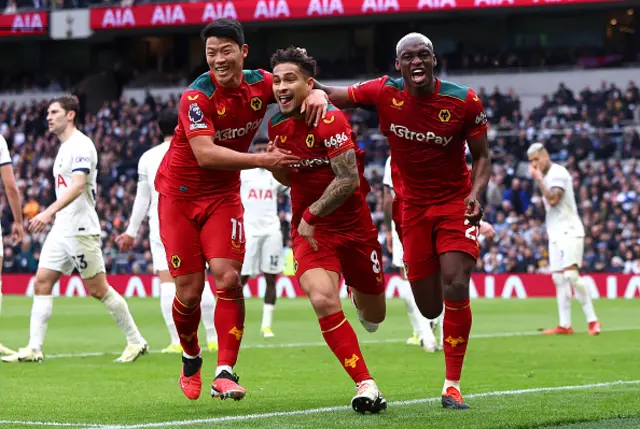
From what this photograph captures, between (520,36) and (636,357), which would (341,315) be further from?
(520,36)

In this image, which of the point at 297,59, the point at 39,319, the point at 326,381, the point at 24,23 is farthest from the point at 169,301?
the point at 24,23

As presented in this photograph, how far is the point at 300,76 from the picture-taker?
306 inches

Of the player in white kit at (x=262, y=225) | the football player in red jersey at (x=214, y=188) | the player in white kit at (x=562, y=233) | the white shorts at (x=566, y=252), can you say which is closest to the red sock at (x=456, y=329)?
the football player in red jersey at (x=214, y=188)

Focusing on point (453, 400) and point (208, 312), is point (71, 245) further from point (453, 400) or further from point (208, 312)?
point (453, 400)

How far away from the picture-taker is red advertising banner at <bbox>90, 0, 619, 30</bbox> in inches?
1431

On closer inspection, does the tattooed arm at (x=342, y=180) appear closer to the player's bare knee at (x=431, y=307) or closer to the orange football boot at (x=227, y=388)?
the orange football boot at (x=227, y=388)

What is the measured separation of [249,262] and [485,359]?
17.0 ft

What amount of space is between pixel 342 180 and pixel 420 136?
88cm

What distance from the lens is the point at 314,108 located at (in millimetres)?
7656

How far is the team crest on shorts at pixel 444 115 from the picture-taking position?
8078 millimetres

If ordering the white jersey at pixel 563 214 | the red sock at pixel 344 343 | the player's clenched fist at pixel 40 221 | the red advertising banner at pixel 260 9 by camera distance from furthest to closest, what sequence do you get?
the red advertising banner at pixel 260 9 < the white jersey at pixel 563 214 < the player's clenched fist at pixel 40 221 < the red sock at pixel 344 343

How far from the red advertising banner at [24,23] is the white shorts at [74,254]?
105 ft

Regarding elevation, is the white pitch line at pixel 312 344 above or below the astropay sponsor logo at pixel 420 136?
below

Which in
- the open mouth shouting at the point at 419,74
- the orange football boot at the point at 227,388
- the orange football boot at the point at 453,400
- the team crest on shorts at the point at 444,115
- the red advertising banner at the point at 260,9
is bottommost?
the orange football boot at the point at 453,400
